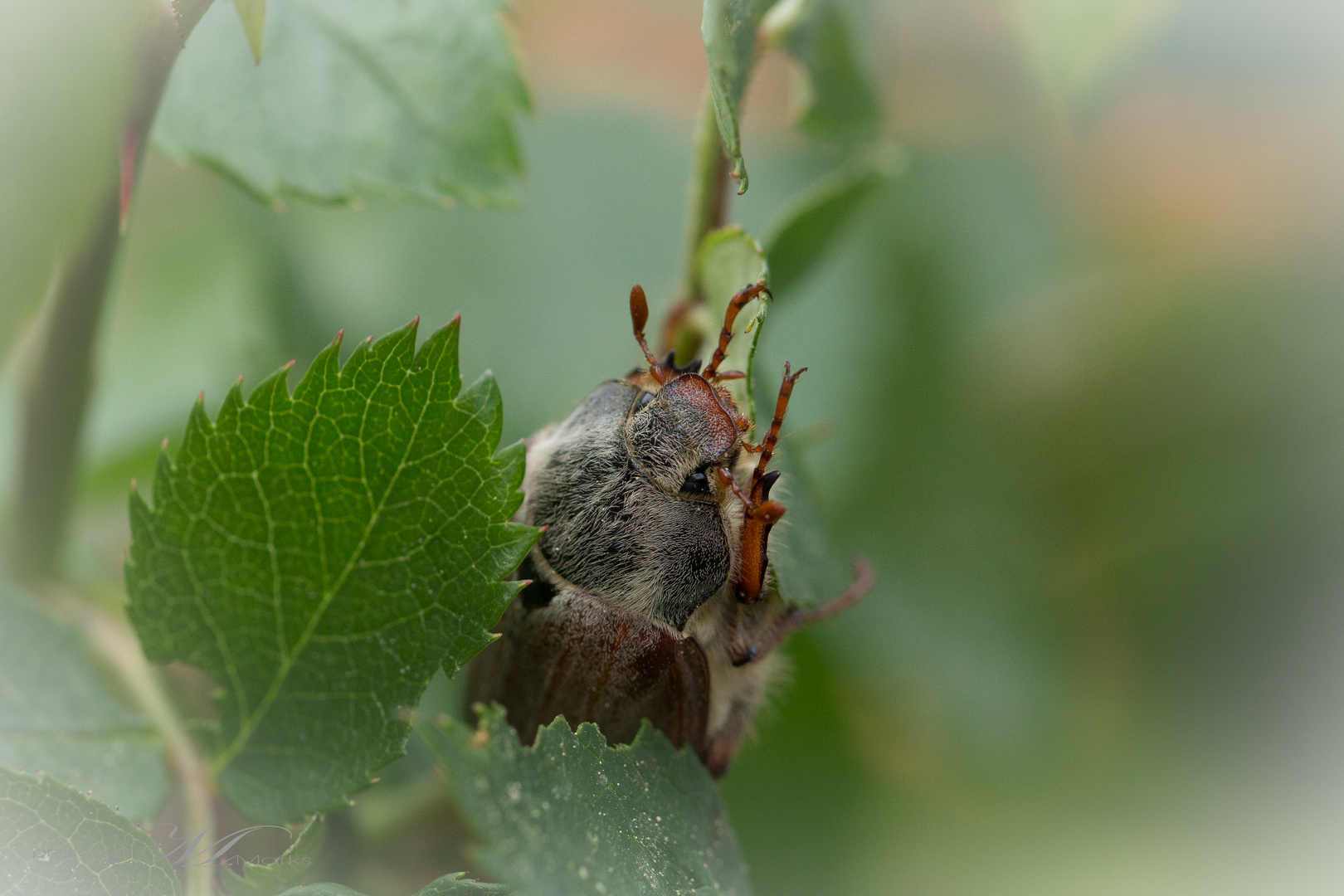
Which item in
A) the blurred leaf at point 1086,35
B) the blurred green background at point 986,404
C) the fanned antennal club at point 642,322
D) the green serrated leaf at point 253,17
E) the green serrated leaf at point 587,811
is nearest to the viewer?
the green serrated leaf at point 587,811

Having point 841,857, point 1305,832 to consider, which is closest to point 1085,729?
point 1305,832

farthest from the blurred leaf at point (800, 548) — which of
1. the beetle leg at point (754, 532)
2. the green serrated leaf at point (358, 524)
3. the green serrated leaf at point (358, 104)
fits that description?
the green serrated leaf at point (358, 104)

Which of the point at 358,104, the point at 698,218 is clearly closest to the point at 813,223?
the point at 698,218

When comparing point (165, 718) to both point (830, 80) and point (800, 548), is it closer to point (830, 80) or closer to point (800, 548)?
point (800, 548)

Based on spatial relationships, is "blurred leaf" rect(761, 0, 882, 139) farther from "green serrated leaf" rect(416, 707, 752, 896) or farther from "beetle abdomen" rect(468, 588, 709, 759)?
"green serrated leaf" rect(416, 707, 752, 896)

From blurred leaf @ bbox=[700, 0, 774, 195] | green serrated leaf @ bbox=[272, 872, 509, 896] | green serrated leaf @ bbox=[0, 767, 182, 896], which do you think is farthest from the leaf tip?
green serrated leaf @ bbox=[0, 767, 182, 896]

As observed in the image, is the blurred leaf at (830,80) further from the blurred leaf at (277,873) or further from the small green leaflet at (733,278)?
the blurred leaf at (277,873)
